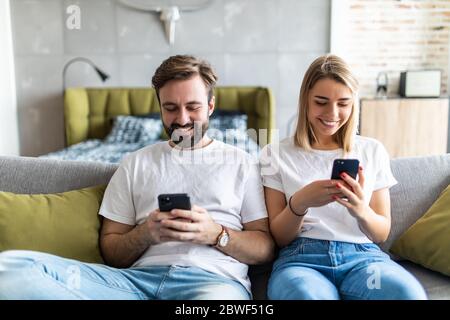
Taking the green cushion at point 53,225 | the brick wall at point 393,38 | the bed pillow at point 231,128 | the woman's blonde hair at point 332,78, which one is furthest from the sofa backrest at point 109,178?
the brick wall at point 393,38

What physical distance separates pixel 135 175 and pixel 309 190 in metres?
0.54

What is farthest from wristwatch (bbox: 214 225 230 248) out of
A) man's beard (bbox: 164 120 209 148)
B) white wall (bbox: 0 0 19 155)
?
white wall (bbox: 0 0 19 155)

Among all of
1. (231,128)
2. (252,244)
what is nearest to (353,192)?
(252,244)

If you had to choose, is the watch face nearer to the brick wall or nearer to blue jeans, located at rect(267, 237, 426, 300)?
blue jeans, located at rect(267, 237, 426, 300)

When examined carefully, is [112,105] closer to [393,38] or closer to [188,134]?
[393,38]

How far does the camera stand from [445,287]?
1.40 metres

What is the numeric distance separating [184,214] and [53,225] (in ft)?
1.66

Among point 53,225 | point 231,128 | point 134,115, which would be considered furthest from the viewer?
point 134,115

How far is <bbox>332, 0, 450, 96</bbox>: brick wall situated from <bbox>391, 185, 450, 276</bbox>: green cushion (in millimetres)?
2728

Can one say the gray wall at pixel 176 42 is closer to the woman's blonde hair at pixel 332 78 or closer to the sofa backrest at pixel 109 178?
the sofa backrest at pixel 109 178

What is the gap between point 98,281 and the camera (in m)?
1.24

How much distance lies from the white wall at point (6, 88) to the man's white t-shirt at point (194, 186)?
305 centimetres

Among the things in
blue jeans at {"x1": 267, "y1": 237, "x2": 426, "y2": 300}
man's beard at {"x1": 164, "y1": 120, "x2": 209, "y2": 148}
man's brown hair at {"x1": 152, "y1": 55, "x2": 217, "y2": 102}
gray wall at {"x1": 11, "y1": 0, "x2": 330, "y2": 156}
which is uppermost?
gray wall at {"x1": 11, "y1": 0, "x2": 330, "y2": 156}

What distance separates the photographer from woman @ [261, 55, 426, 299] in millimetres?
1243
